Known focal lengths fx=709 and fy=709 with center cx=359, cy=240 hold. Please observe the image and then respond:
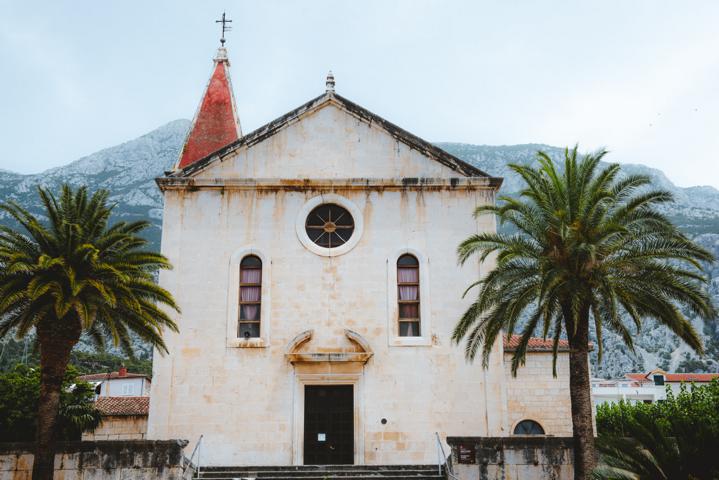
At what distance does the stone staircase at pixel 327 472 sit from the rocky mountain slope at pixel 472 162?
173 ft

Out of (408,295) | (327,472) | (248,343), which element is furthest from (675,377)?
(327,472)

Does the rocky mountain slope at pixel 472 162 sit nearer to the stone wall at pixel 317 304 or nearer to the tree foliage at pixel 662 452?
the stone wall at pixel 317 304

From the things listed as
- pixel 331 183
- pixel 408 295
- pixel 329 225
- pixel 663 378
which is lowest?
pixel 408 295

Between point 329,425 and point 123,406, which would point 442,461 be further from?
point 123,406

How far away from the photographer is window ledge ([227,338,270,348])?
60.3ft

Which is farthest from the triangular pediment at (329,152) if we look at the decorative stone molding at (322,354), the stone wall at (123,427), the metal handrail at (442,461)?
the stone wall at (123,427)

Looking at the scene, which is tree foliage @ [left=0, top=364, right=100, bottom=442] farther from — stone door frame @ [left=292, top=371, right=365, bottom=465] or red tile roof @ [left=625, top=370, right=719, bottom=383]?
red tile roof @ [left=625, top=370, right=719, bottom=383]

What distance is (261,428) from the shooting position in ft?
58.5

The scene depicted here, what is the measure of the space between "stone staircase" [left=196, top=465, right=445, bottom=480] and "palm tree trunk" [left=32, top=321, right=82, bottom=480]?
3.39m

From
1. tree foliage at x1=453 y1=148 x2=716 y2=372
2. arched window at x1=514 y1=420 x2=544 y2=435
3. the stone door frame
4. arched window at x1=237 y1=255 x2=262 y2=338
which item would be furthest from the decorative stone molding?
arched window at x1=514 y1=420 x2=544 y2=435

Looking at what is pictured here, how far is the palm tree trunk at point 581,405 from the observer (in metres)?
14.4

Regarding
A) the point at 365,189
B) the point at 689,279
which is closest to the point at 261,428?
the point at 365,189

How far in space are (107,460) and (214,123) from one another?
40.1ft

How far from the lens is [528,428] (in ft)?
67.9
